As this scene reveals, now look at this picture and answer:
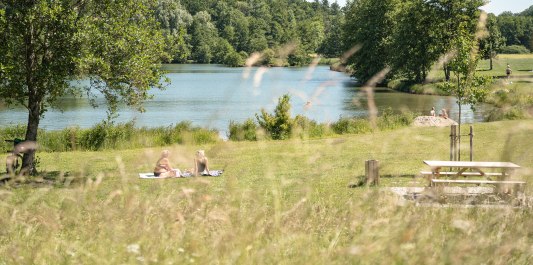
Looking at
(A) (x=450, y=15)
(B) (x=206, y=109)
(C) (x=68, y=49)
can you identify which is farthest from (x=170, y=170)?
(A) (x=450, y=15)

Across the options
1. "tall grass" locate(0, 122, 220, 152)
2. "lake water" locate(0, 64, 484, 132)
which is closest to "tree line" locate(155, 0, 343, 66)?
"lake water" locate(0, 64, 484, 132)

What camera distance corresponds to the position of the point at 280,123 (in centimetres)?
2742

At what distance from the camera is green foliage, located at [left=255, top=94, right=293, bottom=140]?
27.1 m

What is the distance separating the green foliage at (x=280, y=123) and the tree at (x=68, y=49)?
11.5 metres

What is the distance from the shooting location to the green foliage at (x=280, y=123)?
88.8 feet

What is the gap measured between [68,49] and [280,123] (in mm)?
13806

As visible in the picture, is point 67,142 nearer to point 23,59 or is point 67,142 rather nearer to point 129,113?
point 23,59

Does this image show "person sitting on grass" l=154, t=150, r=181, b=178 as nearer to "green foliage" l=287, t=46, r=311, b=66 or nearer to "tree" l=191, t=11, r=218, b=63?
"green foliage" l=287, t=46, r=311, b=66

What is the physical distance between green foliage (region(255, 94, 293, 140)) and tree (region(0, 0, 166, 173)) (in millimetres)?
11477

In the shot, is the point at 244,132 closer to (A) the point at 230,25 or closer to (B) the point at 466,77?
(B) the point at 466,77

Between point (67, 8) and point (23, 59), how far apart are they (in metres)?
1.64

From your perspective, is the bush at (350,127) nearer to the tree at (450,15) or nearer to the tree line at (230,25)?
the tree at (450,15)

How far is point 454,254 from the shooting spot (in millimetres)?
3180

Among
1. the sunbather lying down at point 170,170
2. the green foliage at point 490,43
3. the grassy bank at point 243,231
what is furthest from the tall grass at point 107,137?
the grassy bank at point 243,231
